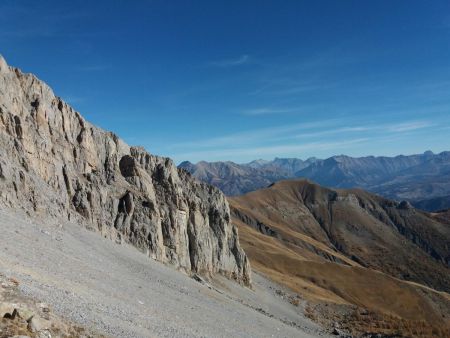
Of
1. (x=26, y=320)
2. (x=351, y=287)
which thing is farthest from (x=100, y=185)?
(x=351, y=287)

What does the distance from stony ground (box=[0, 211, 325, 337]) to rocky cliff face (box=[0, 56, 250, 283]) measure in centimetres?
411

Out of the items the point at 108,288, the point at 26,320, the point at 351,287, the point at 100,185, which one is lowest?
the point at 351,287

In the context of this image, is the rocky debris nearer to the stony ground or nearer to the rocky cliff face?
the stony ground

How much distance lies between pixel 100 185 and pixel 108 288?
29363 millimetres

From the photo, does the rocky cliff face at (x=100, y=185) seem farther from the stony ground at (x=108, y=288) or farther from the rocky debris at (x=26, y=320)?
the rocky debris at (x=26, y=320)

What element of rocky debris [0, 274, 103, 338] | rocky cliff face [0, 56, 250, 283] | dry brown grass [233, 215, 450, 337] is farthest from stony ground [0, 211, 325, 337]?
dry brown grass [233, 215, 450, 337]

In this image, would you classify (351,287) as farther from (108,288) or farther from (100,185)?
(108,288)

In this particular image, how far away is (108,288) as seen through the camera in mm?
34125

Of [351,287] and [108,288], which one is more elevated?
[108,288]

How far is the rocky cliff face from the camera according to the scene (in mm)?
48781

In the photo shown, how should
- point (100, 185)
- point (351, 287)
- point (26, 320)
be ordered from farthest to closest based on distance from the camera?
point (351, 287) < point (100, 185) < point (26, 320)

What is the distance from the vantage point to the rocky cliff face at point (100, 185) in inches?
1921

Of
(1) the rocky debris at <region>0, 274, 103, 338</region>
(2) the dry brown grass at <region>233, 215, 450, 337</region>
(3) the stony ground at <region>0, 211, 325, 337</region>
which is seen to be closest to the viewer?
(1) the rocky debris at <region>0, 274, 103, 338</region>

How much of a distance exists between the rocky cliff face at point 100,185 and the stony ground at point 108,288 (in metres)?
4.11
